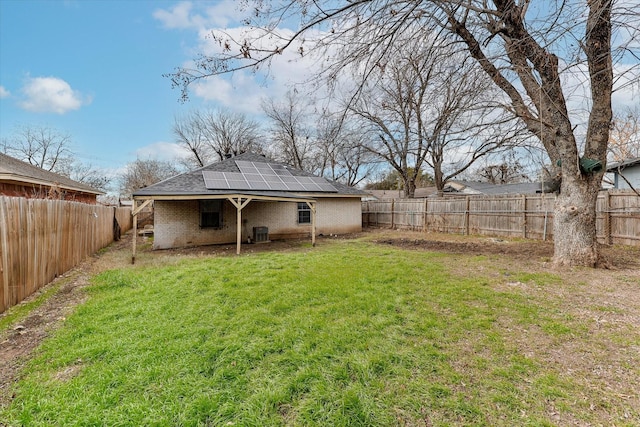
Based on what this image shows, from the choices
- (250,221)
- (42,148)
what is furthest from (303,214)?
(42,148)

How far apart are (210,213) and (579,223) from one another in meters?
11.2

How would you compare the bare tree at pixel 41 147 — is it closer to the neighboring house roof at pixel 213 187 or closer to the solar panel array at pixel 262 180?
the neighboring house roof at pixel 213 187

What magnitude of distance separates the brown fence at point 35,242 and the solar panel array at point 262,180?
4.56 metres

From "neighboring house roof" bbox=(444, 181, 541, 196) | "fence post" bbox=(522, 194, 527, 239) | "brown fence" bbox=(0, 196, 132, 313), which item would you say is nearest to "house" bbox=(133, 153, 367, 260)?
"brown fence" bbox=(0, 196, 132, 313)

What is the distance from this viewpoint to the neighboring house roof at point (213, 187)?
926 centimetres

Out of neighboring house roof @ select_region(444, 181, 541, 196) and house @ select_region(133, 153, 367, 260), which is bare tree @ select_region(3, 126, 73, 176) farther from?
neighboring house roof @ select_region(444, 181, 541, 196)

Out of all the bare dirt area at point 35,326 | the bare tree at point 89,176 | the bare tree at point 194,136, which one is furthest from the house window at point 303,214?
the bare tree at point 89,176

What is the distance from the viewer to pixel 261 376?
2496mm

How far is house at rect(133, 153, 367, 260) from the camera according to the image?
977cm

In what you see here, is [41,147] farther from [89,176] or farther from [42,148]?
[89,176]

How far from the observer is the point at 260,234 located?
38.2 ft

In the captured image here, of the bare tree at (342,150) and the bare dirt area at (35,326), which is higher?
the bare tree at (342,150)

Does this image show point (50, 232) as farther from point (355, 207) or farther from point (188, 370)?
point (355, 207)

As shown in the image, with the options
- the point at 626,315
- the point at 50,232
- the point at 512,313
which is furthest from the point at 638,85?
the point at 50,232
